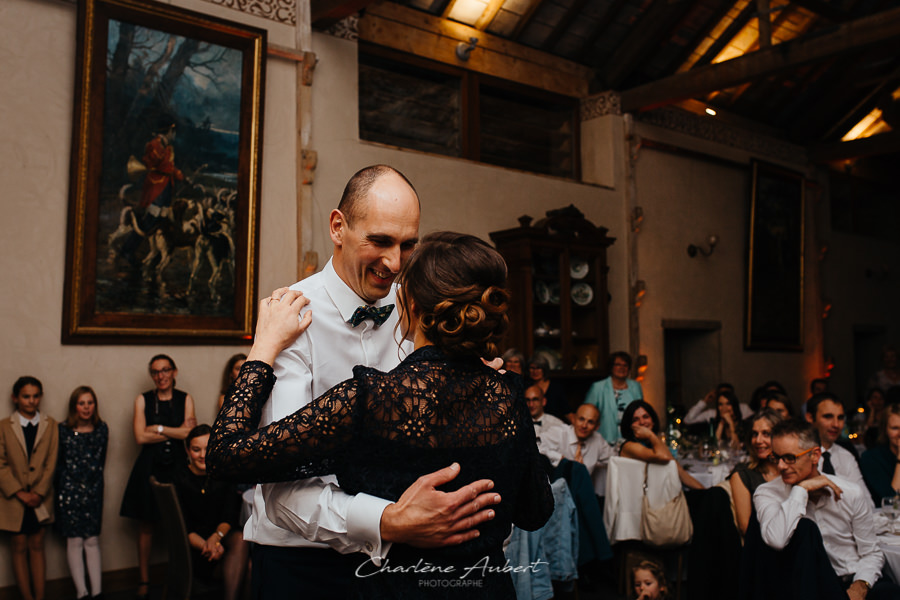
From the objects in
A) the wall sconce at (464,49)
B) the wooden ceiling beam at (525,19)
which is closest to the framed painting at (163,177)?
the wall sconce at (464,49)

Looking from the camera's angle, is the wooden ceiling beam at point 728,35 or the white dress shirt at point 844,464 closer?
the white dress shirt at point 844,464

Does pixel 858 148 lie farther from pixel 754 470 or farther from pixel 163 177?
pixel 163 177

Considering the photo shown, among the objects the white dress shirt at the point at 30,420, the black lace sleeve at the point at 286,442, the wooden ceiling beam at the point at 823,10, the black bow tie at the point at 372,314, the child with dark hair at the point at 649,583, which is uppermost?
the wooden ceiling beam at the point at 823,10

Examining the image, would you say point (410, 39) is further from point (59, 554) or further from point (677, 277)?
point (59, 554)

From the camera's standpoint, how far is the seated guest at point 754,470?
3723 mm

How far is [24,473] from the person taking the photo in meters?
4.94

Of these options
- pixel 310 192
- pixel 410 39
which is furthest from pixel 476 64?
pixel 310 192

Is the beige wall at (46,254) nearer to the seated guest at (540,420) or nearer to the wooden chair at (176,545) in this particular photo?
the wooden chair at (176,545)

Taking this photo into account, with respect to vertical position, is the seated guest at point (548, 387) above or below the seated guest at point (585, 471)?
above

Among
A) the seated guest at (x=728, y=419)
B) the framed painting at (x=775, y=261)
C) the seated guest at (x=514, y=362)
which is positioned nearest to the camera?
the seated guest at (x=514, y=362)

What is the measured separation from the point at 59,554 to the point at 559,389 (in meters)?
4.33

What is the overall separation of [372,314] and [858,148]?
11.6m

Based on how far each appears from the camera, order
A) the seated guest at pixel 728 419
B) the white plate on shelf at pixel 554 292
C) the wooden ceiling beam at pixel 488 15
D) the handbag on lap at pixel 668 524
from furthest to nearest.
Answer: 1. the wooden ceiling beam at pixel 488 15
2. the white plate on shelf at pixel 554 292
3. the seated guest at pixel 728 419
4. the handbag on lap at pixel 668 524

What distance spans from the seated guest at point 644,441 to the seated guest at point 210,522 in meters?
2.46
